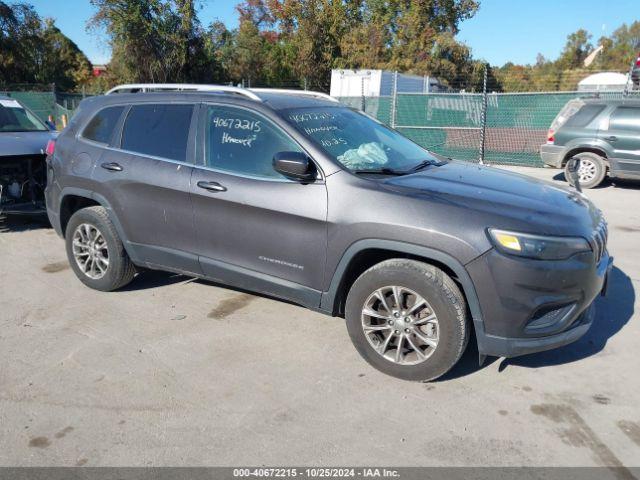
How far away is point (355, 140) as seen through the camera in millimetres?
4301

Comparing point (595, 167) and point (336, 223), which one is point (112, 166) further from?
point (595, 167)

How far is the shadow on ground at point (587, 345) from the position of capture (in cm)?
386

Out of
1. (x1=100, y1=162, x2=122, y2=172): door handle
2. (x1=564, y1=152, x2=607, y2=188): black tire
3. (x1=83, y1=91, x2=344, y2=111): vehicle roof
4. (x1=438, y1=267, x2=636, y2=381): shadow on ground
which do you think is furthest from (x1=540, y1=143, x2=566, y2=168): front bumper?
(x1=100, y1=162, x2=122, y2=172): door handle

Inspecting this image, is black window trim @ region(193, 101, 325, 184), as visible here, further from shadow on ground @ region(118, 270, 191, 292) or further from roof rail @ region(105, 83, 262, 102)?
shadow on ground @ region(118, 270, 191, 292)

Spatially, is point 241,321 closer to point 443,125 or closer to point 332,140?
point 332,140

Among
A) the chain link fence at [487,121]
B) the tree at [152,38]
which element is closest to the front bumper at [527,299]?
the chain link fence at [487,121]

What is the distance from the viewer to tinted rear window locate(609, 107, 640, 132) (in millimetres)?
10306

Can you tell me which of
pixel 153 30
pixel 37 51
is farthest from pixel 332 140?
pixel 37 51

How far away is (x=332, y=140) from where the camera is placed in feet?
13.5

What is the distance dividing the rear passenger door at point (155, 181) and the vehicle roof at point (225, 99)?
0.24 feet

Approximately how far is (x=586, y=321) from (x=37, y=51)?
135 feet

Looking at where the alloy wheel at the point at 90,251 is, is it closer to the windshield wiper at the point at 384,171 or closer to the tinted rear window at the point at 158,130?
the tinted rear window at the point at 158,130

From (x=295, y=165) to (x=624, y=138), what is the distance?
8914 millimetres

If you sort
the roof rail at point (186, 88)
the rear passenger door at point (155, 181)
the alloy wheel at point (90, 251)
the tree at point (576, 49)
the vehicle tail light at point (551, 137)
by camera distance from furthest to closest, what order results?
the tree at point (576, 49) → the vehicle tail light at point (551, 137) → the alloy wheel at point (90, 251) → the rear passenger door at point (155, 181) → the roof rail at point (186, 88)
